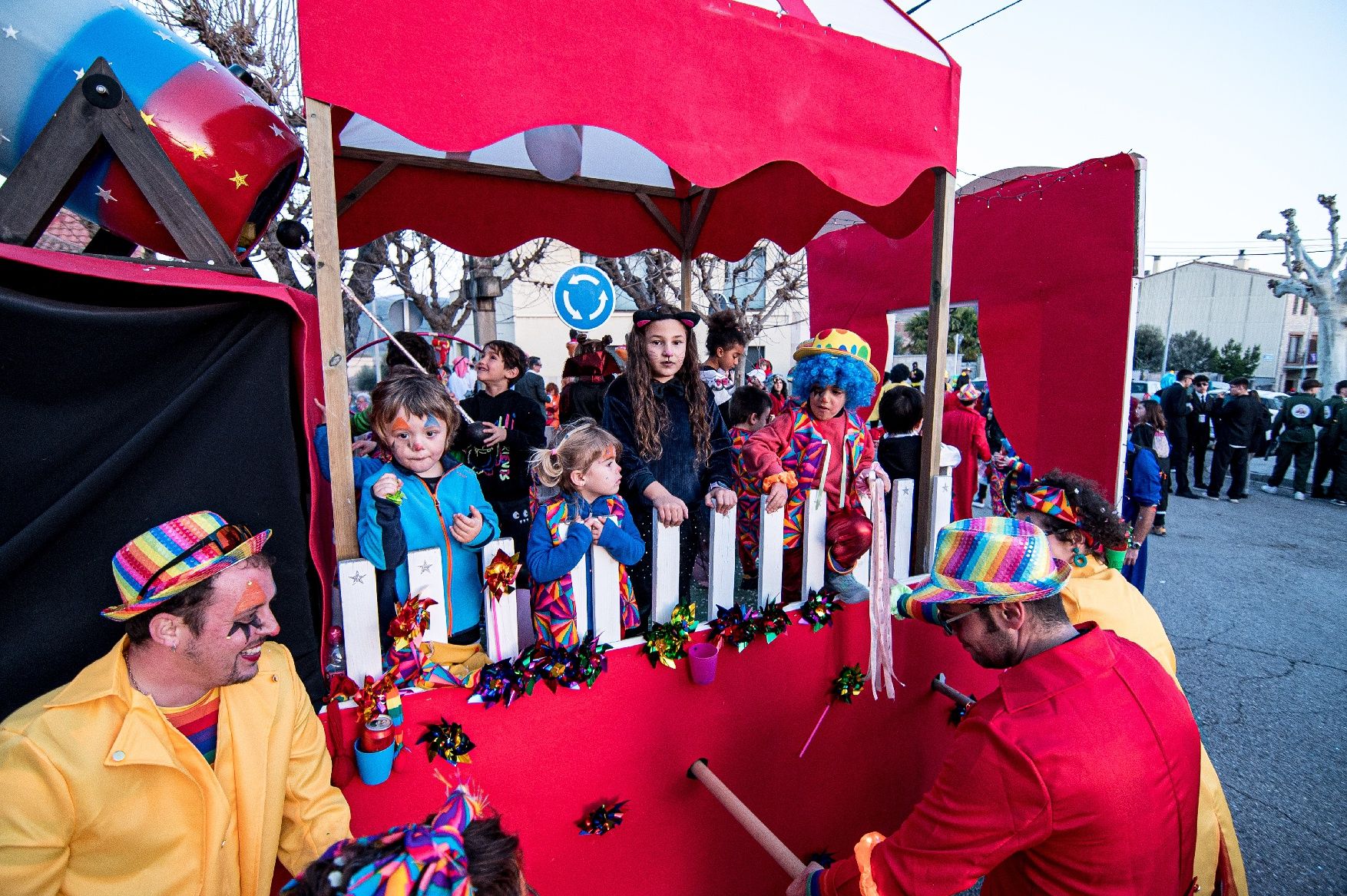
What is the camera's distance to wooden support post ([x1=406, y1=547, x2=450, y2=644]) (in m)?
1.89

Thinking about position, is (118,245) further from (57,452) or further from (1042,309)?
(1042,309)

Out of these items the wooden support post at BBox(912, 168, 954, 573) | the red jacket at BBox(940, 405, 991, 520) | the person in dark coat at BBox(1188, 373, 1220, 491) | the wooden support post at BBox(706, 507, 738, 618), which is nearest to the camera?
the wooden support post at BBox(706, 507, 738, 618)

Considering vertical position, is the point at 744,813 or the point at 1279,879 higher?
the point at 744,813

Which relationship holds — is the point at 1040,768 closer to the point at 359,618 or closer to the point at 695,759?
the point at 695,759

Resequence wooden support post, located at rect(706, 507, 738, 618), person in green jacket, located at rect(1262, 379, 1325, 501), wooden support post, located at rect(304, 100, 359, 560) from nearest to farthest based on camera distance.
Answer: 1. wooden support post, located at rect(304, 100, 359, 560)
2. wooden support post, located at rect(706, 507, 738, 618)
3. person in green jacket, located at rect(1262, 379, 1325, 501)

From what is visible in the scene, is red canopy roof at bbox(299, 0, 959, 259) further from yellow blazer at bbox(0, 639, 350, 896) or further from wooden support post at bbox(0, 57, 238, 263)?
yellow blazer at bbox(0, 639, 350, 896)

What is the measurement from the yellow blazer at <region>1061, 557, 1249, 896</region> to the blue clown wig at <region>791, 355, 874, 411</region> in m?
1.15

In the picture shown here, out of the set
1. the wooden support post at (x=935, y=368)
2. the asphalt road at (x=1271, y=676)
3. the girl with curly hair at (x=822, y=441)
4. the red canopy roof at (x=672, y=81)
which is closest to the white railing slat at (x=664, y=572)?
the girl with curly hair at (x=822, y=441)

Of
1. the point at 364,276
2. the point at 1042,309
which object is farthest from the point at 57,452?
the point at 364,276

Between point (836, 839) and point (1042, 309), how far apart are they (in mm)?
3488

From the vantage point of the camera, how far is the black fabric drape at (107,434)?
4.30 ft

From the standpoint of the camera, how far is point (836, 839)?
2.66 metres

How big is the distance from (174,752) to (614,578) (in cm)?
119

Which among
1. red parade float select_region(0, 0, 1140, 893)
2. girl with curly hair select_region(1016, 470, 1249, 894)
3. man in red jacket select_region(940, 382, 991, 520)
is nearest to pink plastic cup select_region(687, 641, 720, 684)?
red parade float select_region(0, 0, 1140, 893)
